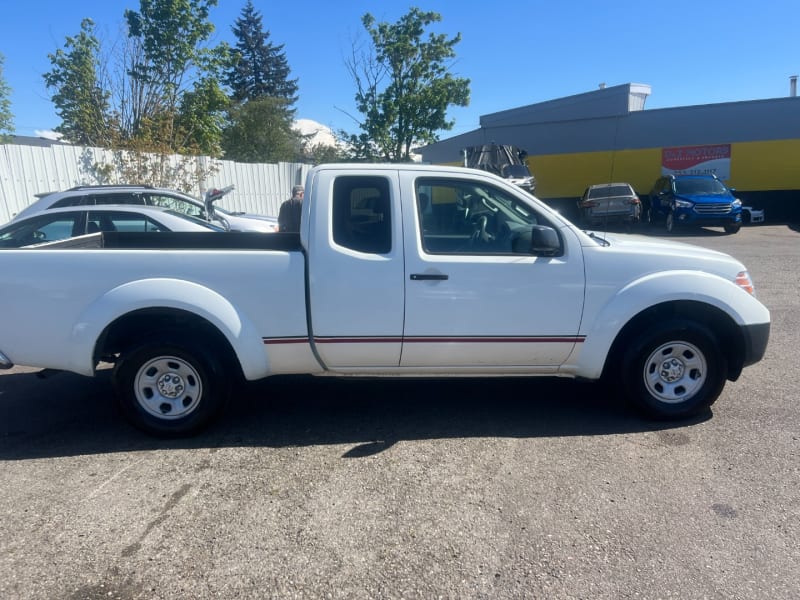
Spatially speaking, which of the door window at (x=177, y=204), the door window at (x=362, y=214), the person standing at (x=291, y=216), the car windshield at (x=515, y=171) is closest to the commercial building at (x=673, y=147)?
the car windshield at (x=515, y=171)

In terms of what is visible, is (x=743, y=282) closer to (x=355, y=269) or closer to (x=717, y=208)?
(x=355, y=269)

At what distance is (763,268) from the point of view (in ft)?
39.5

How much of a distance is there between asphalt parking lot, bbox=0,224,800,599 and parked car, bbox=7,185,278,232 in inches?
193

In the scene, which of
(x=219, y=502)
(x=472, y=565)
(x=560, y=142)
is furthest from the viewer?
(x=560, y=142)

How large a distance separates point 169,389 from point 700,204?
1825cm

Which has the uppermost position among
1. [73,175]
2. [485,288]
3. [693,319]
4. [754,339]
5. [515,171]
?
[515,171]

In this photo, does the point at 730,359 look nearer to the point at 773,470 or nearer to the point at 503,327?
the point at 773,470

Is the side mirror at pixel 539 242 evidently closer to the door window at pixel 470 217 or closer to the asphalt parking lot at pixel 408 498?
the door window at pixel 470 217

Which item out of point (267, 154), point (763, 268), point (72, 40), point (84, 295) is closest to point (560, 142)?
point (763, 268)

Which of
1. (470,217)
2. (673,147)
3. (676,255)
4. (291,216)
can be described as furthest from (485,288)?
(673,147)

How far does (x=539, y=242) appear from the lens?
13.7 feet

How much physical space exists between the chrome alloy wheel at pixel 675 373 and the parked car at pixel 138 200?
22.6ft

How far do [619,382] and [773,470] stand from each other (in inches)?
44.2

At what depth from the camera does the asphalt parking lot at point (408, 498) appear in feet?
9.30
